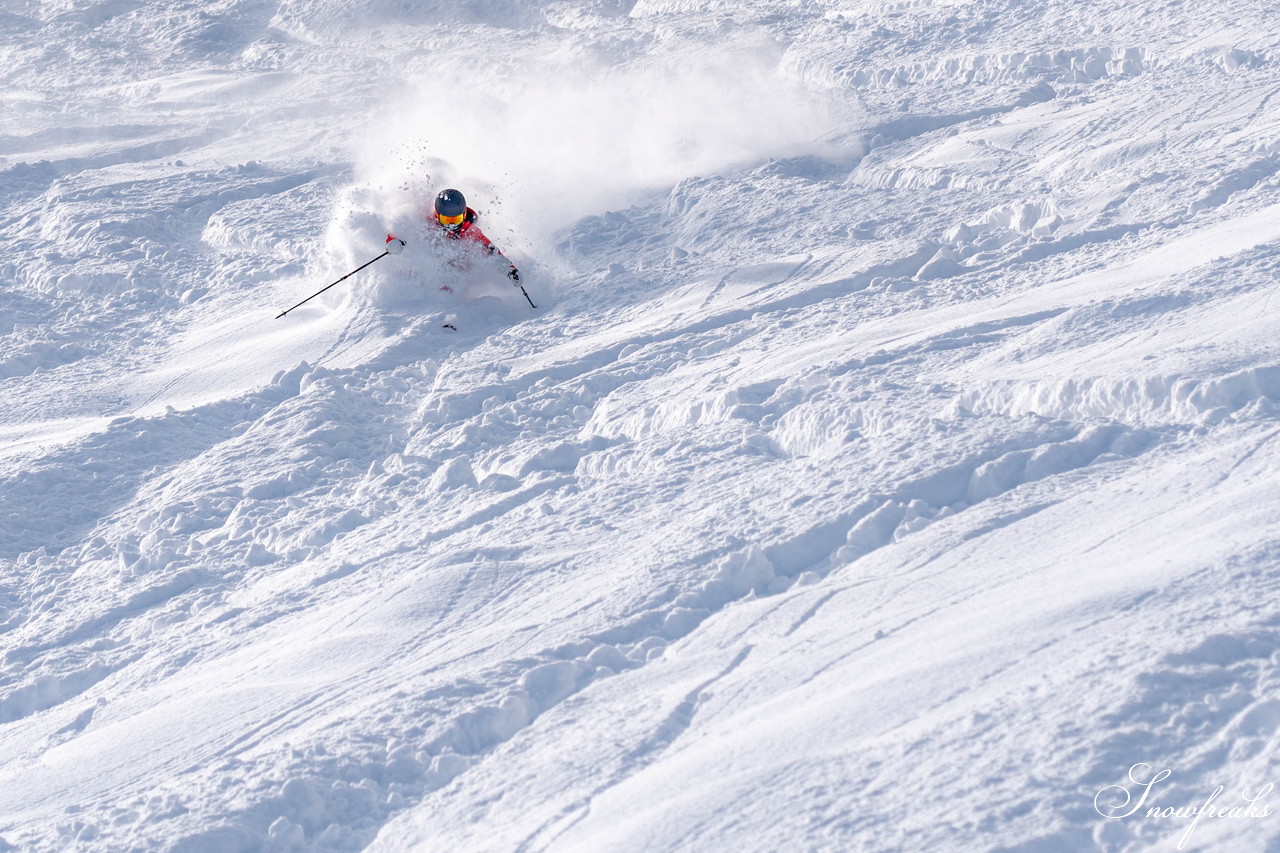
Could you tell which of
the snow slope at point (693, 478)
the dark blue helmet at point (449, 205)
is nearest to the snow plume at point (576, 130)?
the snow slope at point (693, 478)

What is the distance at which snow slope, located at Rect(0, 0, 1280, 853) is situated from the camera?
4.50 meters

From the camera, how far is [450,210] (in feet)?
32.2

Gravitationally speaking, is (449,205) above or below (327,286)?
above

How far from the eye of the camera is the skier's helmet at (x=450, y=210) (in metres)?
9.80

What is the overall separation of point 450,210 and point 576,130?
482 cm

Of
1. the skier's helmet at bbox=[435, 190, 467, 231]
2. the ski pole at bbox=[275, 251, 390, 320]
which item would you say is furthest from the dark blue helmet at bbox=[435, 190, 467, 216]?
the ski pole at bbox=[275, 251, 390, 320]

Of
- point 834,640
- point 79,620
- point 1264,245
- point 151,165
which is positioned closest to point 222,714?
point 79,620

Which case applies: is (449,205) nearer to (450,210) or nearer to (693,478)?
(450,210)

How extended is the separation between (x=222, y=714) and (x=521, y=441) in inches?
Answer: 108
